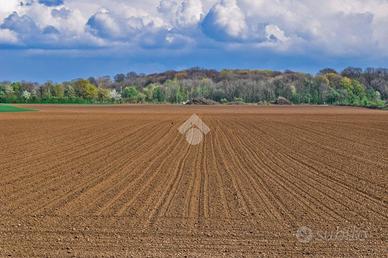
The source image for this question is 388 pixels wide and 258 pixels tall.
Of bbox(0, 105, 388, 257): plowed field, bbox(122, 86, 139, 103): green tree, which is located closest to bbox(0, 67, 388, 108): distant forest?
bbox(122, 86, 139, 103): green tree

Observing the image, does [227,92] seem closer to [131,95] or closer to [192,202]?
[131,95]

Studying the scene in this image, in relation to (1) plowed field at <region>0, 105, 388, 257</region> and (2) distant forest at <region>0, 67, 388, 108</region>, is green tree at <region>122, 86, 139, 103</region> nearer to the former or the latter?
(2) distant forest at <region>0, 67, 388, 108</region>

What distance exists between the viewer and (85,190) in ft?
43.0

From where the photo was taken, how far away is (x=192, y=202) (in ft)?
38.5

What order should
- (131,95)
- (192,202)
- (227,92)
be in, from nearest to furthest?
(192,202) → (131,95) → (227,92)

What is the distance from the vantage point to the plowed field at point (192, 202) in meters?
8.82

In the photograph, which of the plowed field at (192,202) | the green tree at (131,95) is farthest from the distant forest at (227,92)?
the plowed field at (192,202)

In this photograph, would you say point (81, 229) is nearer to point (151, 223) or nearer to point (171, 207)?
point (151, 223)

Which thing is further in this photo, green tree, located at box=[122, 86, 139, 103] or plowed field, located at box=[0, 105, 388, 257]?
green tree, located at box=[122, 86, 139, 103]

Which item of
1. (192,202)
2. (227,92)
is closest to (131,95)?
(227,92)

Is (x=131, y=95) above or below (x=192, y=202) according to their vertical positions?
below

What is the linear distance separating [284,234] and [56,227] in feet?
13.2

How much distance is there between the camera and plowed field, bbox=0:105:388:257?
8820 millimetres

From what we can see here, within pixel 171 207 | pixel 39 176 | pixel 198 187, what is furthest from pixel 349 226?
pixel 39 176
